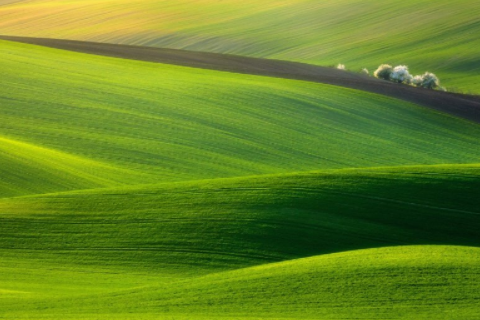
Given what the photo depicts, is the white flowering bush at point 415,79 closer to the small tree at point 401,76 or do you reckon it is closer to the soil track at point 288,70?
the small tree at point 401,76

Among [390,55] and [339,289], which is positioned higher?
[390,55]

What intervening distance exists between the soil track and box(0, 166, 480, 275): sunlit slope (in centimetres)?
1139

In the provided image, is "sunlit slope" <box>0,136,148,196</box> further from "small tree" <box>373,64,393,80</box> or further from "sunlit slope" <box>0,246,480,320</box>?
"small tree" <box>373,64,393,80</box>

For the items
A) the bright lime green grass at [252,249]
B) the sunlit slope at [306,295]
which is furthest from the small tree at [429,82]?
the sunlit slope at [306,295]

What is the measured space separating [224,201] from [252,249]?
186 centimetres

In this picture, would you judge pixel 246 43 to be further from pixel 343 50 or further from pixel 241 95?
pixel 241 95

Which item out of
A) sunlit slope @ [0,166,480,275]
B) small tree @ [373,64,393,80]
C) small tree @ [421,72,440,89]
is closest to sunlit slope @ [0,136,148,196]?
sunlit slope @ [0,166,480,275]

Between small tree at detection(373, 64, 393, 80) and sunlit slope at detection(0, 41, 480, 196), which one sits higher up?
small tree at detection(373, 64, 393, 80)

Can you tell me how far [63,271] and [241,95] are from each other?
44.3 ft

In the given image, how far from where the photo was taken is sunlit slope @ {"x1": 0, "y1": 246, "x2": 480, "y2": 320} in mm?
9516

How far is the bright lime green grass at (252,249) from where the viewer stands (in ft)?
32.2

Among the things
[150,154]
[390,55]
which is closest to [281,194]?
[150,154]

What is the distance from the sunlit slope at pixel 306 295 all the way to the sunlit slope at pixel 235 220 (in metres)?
1.54

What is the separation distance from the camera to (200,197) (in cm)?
1454
